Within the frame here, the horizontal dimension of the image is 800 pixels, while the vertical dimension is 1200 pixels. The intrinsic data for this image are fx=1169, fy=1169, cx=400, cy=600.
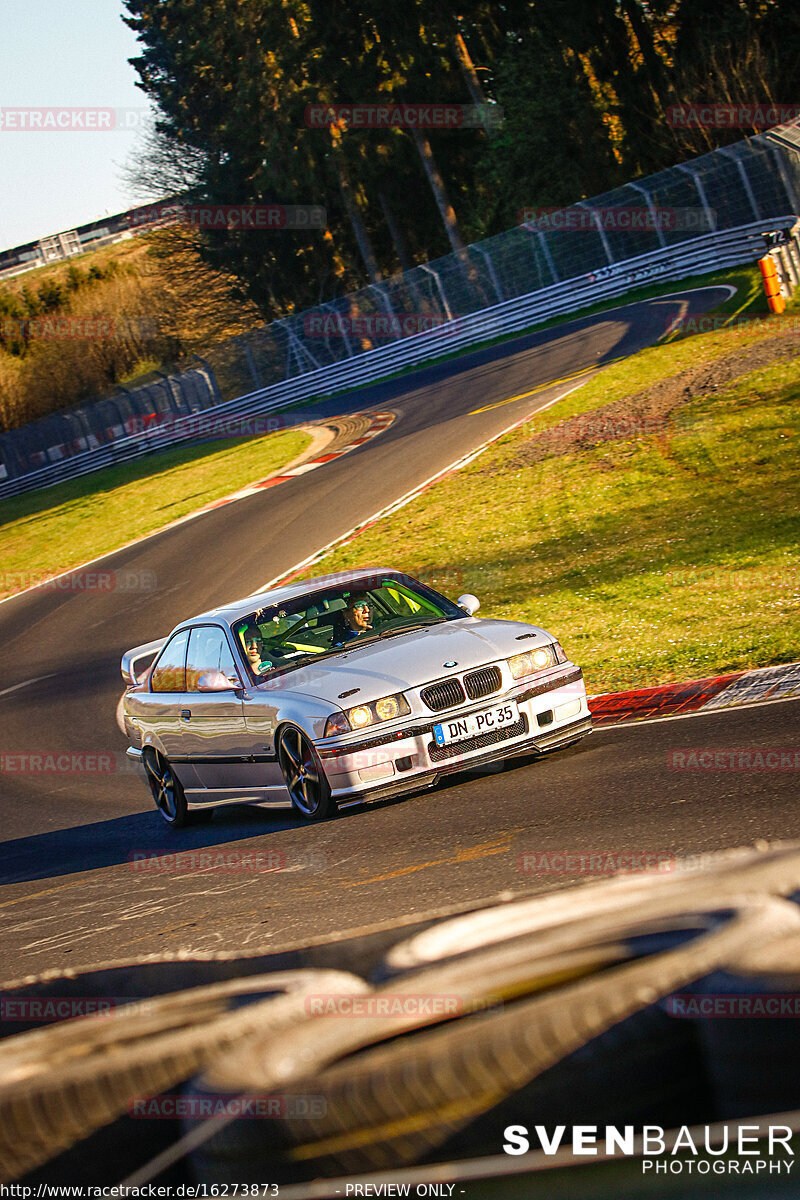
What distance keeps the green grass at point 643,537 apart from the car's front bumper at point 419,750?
7.41 feet

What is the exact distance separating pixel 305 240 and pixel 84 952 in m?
57.4

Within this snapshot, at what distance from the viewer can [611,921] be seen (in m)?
2.78

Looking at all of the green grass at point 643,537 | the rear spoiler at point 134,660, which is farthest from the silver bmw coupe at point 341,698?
the green grass at point 643,537

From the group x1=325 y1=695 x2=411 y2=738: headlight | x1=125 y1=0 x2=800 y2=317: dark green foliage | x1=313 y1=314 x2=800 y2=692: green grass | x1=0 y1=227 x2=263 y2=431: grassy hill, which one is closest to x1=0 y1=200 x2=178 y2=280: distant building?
x1=0 y1=227 x2=263 y2=431: grassy hill

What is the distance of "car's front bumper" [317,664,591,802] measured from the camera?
7.01 m

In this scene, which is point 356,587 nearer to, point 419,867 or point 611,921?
point 419,867

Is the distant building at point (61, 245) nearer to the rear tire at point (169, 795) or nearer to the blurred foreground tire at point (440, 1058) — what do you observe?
the rear tire at point (169, 795)

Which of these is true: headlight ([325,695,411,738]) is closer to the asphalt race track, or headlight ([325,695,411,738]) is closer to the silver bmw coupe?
the silver bmw coupe

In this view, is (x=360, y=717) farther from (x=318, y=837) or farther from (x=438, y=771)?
(x=318, y=837)

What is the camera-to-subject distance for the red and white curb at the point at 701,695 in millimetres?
7863

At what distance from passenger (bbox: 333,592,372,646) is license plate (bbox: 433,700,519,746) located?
56.1 inches

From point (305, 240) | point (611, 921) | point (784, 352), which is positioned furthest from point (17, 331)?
point (611, 921)

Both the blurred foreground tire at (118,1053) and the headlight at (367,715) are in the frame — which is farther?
the headlight at (367,715)

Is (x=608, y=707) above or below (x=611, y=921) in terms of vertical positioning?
below
